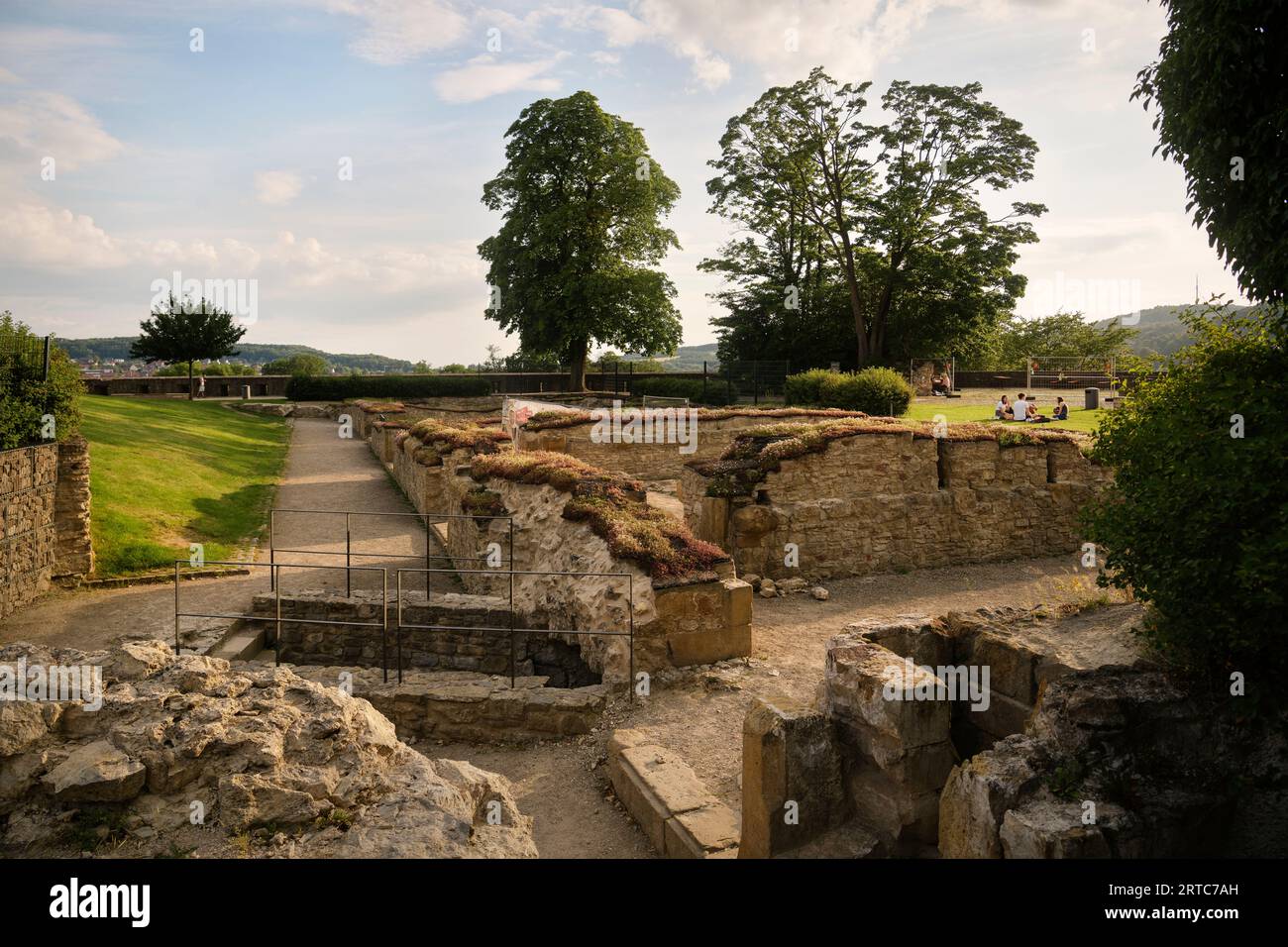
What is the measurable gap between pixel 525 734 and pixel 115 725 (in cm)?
403

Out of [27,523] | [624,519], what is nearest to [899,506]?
[624,519]

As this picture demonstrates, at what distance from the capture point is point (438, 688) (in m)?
8.84

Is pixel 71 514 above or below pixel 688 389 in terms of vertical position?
below

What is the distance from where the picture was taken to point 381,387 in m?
44.5

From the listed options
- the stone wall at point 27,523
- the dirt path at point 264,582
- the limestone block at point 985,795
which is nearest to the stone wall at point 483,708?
the dirt path at point 264,582

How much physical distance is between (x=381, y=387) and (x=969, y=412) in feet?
97.3

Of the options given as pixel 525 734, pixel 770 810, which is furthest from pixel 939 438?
pixel 770 810

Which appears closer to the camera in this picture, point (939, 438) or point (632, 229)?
point (939, 438)

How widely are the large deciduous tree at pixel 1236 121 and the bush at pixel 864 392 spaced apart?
726 inches

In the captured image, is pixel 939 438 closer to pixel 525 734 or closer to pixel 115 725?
pixel 525 734

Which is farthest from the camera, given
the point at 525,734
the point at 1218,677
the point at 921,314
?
the point at 921,314

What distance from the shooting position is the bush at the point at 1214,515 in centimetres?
486

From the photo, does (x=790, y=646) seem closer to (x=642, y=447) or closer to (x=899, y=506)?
(x=899, y=506)

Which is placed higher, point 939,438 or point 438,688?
point 939,438
